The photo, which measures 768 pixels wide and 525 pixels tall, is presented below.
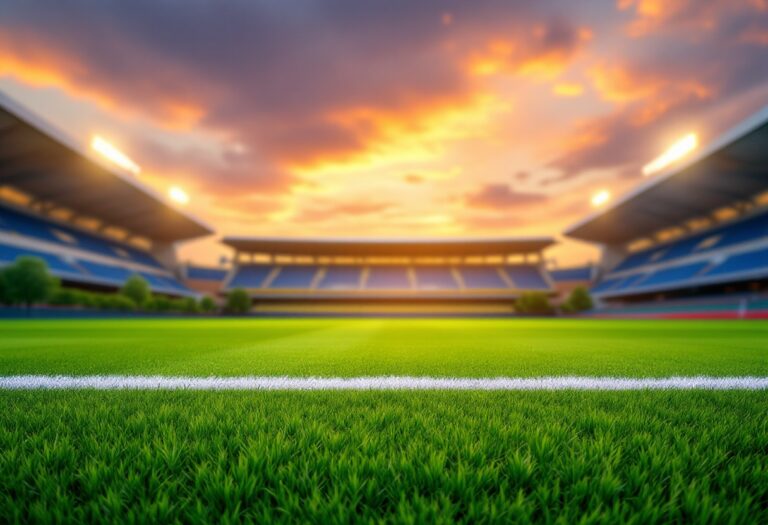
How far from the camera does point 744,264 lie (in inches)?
941

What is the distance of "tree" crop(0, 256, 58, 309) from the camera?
17952mm

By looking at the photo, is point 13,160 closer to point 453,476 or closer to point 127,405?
point 127,405

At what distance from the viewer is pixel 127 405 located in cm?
216

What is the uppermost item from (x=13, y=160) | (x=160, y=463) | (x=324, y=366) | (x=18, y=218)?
(x=13, y=160)

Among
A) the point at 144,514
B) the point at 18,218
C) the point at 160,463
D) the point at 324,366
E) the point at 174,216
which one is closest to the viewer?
the point at 144,514

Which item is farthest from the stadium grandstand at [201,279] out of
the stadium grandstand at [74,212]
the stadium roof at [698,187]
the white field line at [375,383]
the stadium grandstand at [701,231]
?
the white field line at [375,383]

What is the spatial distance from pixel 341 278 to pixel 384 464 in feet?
139

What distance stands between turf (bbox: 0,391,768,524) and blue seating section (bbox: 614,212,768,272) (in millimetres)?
35301

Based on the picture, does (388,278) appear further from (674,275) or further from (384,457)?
(384,457)

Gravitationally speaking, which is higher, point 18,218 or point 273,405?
point 18,218

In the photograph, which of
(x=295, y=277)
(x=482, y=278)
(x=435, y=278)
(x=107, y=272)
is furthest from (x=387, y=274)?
(x=107, y=272)

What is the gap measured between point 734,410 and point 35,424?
3.92 meters

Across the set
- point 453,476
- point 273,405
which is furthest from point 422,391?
point 453,476

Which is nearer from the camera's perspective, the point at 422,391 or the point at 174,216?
the point at 422,391
